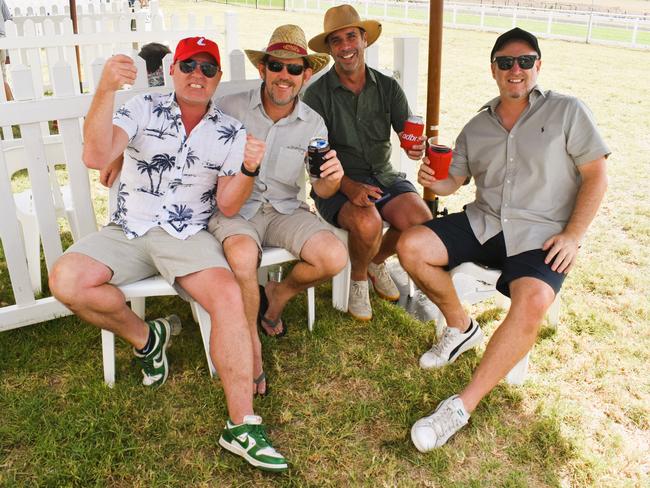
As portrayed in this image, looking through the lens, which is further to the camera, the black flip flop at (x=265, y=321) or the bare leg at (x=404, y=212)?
the bare leg at (x=404, y=212)

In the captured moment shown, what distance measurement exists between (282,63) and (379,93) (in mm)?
828

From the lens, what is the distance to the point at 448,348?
10.3 feet

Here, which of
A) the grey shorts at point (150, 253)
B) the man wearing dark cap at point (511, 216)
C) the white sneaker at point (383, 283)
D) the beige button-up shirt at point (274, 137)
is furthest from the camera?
the white sneaker at point (383, 283)

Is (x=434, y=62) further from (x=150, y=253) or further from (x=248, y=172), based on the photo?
(x=150, y=253)

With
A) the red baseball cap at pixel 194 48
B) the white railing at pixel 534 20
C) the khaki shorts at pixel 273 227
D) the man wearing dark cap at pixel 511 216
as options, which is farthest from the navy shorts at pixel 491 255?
the white railing at pixel 534 20

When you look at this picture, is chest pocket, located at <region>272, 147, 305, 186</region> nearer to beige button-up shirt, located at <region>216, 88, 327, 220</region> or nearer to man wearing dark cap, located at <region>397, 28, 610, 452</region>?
beige button-up shirt, located at <region>216, 88, 327, 220</region>

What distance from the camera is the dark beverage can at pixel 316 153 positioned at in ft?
9.23

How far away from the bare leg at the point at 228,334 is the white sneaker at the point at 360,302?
1.01m

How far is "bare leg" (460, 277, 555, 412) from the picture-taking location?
2670 millimetres

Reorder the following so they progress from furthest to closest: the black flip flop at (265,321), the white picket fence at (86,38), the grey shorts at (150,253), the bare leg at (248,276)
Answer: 1. the white picket fence at (86,38)
2. the black flip flop at (265,321)
3. the bare leg at (248,276)
4. the grey shorts at (150,253)

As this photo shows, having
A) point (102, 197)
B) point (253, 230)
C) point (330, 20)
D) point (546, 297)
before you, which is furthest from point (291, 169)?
point (102, 197)

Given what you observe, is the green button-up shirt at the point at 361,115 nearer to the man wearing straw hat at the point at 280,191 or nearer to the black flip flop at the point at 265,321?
the man wearing straw hat at the point at 280,191

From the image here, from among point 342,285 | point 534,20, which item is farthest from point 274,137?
point 534,20

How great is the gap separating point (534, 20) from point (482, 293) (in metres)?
25.4
